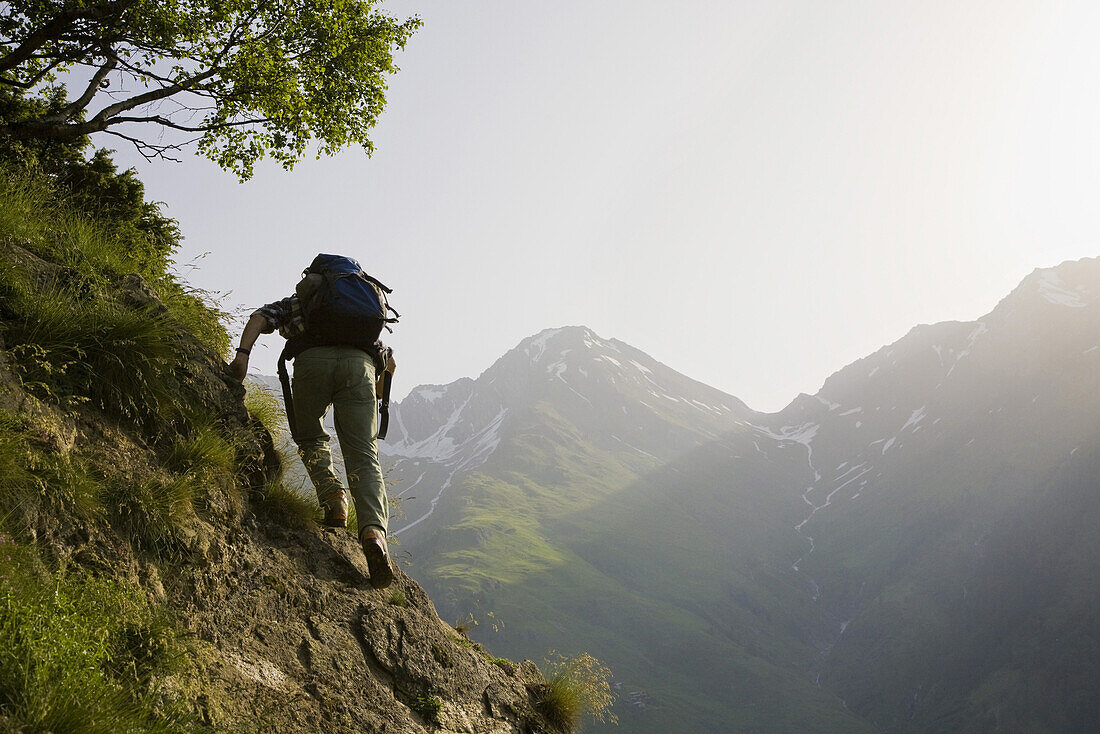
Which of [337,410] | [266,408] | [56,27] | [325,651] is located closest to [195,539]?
[325,651]

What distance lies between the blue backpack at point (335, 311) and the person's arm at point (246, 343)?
0.33 meters

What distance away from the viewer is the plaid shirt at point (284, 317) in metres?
6.49

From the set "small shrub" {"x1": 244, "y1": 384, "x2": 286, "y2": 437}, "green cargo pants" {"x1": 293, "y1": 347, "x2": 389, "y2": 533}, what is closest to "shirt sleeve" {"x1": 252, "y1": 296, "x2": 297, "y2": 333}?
"green cargo pants" {"x1": 293, "y1": 347, "x2": 389, "y2": 533}

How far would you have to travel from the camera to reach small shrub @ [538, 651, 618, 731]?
6594 mm

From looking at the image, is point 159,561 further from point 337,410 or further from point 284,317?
point 284,317

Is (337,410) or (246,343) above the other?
(246,343)

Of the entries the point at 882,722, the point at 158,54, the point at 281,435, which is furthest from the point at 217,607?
the point at 882,722

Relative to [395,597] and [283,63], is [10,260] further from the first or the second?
[283,63]

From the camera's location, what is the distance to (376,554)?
5.89m

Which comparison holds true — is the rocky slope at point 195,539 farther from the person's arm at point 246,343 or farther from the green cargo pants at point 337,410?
the green cargo pants at point 337,410

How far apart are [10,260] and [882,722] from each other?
791 ft

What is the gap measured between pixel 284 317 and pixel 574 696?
4737mm

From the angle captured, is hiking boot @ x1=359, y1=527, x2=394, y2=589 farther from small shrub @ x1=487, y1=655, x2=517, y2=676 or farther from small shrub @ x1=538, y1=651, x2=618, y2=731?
small shrub @ x1=538, y1=651, x2=618, y2=731

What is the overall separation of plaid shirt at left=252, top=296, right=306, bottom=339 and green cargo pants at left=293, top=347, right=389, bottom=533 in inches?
11.1
